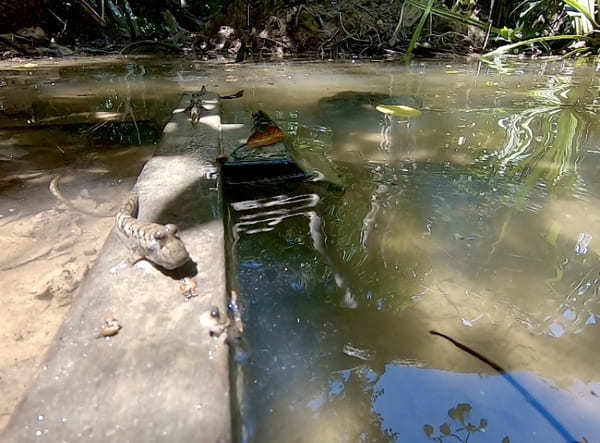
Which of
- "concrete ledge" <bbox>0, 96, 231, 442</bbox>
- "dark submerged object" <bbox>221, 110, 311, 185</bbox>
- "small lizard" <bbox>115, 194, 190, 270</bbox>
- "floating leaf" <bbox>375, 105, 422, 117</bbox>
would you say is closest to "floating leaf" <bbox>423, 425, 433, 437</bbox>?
"concrete ledge" <bbox>0, 96, 231, 442</bbox>

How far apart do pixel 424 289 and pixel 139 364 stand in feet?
3.83

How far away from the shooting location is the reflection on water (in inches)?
50.6

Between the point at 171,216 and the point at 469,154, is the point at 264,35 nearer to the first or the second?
the point at 469,154

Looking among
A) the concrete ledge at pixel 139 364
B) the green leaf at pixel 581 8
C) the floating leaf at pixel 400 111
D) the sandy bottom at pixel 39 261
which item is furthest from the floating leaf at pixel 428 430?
the green leaf at pixel 581 8

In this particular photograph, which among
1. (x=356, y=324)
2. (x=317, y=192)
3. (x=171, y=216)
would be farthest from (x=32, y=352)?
(x=317, y=192)

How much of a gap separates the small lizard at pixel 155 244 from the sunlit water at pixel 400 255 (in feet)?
0.98

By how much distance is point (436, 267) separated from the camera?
6.33 feet

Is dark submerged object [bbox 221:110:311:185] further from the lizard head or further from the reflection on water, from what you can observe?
the lizard head

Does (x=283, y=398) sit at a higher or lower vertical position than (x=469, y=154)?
lower

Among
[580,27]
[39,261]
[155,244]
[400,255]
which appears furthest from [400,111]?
[580,27]

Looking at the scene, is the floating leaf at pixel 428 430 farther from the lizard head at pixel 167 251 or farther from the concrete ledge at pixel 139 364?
the lizard head at pixel 167 251

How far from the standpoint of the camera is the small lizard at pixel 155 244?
1676mm

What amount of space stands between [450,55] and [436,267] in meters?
8.27

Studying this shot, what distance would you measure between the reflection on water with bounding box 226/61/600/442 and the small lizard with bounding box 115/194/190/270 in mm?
313
